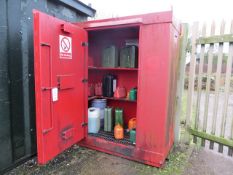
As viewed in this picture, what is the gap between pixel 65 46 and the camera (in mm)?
2148

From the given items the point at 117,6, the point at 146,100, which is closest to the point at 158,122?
the point at 146,100

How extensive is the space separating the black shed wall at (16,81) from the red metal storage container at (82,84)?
1.74 ft

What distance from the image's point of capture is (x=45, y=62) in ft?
6.11

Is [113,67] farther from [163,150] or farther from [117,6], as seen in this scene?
[117,6]

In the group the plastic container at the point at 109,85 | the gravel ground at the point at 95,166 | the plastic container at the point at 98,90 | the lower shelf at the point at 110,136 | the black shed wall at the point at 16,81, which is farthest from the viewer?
the plastic container at the point at 98,90

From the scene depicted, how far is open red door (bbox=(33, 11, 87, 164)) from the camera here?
5.98ft

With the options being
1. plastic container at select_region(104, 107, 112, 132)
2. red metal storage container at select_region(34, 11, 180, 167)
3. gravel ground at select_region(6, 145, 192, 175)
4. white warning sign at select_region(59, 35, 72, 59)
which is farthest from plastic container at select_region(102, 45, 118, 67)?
gravel ground at select_region(6, 145, 192, 175)

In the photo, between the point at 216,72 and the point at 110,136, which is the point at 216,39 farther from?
the point at 110,136

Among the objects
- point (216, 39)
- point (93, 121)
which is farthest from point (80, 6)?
point (216, 39)

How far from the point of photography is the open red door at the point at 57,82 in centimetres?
182

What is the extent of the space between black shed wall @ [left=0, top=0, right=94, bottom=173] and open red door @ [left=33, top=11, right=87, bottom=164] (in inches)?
20.7

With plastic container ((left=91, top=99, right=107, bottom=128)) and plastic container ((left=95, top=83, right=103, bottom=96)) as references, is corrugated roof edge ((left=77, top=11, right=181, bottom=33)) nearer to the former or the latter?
plastic container ((left=95, top=83, right=103, bottom=96))

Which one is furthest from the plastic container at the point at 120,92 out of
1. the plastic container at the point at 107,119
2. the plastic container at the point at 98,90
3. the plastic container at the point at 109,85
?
the plastic container at the point at 98,90

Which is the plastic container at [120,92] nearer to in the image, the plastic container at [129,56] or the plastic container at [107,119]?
the plastic container at [107,119]
